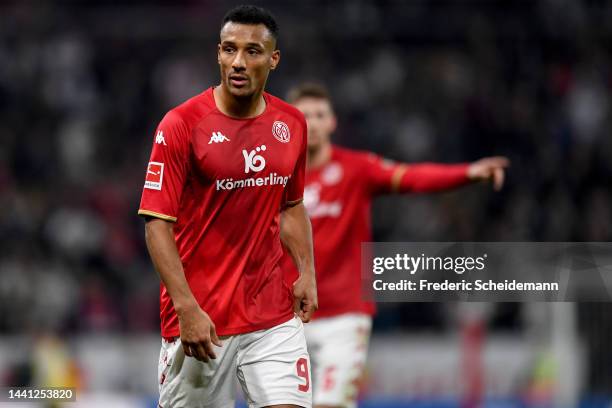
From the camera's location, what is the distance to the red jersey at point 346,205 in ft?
24.0

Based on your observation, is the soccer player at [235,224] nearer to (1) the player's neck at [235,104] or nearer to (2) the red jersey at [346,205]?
(1) the player's neck at [235,104]

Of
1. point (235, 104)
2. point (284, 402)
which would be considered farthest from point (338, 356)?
point (235, 104)

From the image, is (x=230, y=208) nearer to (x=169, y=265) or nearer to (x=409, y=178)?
(x=169, y=265)

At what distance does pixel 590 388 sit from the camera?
1091 centimetres

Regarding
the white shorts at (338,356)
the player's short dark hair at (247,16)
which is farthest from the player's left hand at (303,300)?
the white shorts at (338,356)

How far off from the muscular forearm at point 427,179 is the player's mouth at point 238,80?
9.31 ft

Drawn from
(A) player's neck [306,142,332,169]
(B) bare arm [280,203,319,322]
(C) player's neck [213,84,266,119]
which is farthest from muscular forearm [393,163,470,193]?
(C) player's neck [213,84,266,119]

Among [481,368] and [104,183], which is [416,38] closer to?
[104,183]

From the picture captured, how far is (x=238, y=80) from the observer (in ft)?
15.6

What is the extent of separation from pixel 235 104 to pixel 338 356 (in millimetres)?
2757

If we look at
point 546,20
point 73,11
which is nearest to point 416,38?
point 546,20

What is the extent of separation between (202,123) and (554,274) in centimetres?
228

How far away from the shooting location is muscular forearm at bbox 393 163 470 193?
7367 millimetres

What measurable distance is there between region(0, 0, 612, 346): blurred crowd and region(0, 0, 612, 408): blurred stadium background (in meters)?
0.03
